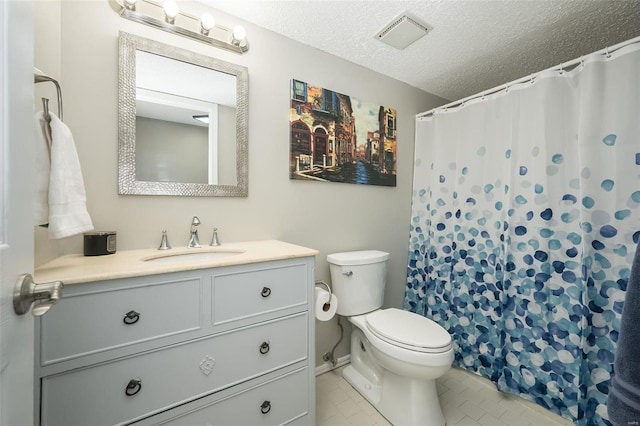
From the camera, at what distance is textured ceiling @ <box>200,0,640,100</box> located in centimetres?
135

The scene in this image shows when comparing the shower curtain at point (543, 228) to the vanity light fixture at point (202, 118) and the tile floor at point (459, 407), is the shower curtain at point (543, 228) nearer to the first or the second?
the tile floor at point (459, 407)

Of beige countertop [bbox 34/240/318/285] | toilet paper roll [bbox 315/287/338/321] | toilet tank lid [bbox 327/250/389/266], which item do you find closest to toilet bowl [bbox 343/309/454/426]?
toilet paper roll [bbox 315/287/338/321]

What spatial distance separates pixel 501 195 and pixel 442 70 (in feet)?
3.39

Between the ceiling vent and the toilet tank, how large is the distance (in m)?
1.38

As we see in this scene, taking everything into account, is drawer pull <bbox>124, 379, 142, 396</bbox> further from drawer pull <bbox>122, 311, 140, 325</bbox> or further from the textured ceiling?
the textured ceiling

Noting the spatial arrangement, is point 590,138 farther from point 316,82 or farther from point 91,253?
point 91,253

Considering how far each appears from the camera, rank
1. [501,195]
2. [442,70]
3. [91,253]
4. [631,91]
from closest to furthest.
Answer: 1. [91,253]
2. [631,91]
3. [501,195]
4. [442,70]

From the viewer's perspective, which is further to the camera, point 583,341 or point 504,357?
point 504,357

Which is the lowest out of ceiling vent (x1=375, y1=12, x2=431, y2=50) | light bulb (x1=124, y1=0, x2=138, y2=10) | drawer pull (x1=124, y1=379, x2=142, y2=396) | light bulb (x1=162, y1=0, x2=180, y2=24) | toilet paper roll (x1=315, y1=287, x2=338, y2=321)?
drawer pull (x1=124, y1=379, x2=142, y2=396)

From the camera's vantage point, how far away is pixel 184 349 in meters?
0.96

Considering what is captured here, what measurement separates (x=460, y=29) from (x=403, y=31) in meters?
0.33

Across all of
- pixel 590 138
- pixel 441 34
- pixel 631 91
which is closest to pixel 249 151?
pixel 441 34

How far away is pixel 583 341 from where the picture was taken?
4.21 feet

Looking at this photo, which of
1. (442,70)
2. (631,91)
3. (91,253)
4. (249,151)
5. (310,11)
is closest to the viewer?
(91,253)
